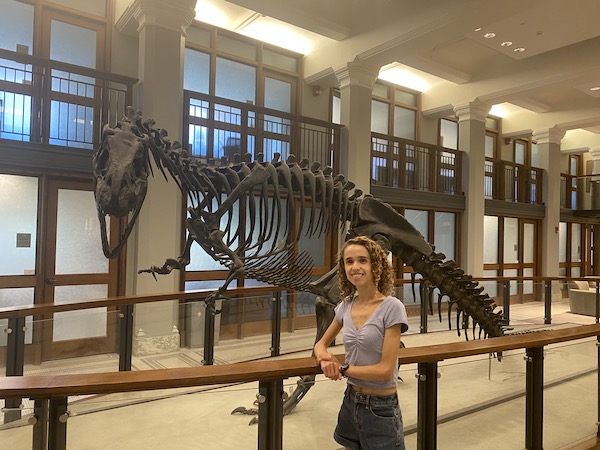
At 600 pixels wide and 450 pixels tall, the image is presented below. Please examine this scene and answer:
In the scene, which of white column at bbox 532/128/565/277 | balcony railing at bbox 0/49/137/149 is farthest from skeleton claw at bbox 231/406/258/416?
white column at bbox 532/128/565/277

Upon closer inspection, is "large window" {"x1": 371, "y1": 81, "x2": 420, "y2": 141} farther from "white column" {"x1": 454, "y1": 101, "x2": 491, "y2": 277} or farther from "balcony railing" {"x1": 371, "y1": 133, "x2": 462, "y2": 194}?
"white column" {"x1": 454, "y1": 101, "x2": 491, "y2": 277}

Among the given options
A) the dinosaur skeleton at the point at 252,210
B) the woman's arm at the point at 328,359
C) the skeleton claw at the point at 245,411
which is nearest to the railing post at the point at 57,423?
the skeleton claw at the point at 245,411

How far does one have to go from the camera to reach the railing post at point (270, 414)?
2076mm

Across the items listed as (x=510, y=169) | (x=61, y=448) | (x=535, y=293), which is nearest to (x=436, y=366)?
(x=61, y=448)

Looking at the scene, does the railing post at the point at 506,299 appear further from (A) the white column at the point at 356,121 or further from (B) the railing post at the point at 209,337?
(B) the railing post at the point at 209,337

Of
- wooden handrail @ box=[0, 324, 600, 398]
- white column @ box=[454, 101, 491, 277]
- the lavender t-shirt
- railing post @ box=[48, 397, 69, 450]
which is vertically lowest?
railing post @ box=[48, 397, 69, 450]

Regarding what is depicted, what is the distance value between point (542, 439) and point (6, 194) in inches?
252

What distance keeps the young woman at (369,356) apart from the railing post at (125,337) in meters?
3.01

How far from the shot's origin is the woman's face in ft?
6.45

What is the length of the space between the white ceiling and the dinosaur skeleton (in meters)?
4.26

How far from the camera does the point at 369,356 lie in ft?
6.29

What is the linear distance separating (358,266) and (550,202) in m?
14.0

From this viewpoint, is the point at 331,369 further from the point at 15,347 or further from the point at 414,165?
the point at 414,165

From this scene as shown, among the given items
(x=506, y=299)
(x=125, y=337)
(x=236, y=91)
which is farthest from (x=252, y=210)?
(x=506, y=299)
